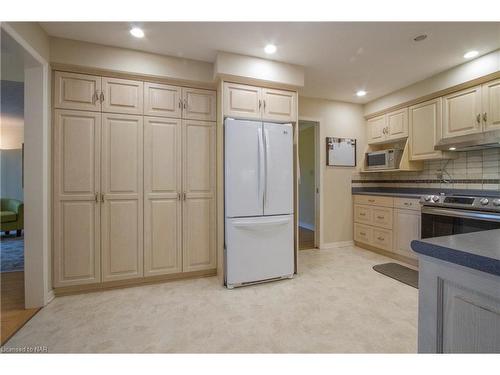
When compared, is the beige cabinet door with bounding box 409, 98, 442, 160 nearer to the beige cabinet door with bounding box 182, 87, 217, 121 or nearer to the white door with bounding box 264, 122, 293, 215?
the white door with bounding box 264, 122, 293, 215

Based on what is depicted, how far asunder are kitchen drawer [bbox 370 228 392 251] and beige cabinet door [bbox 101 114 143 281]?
3.22m

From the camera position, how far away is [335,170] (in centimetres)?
397

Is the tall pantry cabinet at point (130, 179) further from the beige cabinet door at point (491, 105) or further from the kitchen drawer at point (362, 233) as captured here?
the beige cabinet door at point (491, 105)

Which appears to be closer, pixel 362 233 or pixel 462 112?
pixel 462 112

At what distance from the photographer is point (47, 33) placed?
2.13m

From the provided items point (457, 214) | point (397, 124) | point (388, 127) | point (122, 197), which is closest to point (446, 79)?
point (397, 124)

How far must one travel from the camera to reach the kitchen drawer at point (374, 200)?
3366 mm

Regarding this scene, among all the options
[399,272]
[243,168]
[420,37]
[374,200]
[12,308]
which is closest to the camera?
[12,308]

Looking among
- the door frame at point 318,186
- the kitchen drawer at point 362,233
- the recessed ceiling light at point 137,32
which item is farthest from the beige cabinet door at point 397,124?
the recessed ceiling light at point 137,32

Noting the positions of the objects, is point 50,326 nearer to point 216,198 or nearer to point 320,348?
point 216,198

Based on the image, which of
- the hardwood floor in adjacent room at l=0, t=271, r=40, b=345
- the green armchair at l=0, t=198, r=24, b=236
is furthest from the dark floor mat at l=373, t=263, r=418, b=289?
the green armchair at l=0, t=198, r=24, b=236

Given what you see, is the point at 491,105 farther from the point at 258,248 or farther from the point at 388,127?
the point at 258,248

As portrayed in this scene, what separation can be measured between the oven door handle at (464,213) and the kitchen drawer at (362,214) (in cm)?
88

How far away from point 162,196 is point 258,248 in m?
1.18
